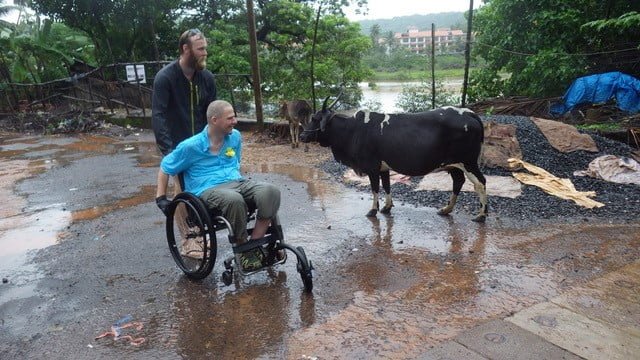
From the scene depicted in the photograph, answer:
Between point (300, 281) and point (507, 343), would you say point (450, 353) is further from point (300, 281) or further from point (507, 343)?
point (300, 281)

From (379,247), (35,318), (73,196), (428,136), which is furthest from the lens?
(73,196)

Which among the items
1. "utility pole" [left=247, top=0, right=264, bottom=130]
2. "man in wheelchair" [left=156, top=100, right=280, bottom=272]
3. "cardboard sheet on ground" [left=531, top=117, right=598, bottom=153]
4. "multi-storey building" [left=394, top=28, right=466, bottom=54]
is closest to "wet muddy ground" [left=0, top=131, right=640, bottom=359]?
"man in wheelchair" [left=156, top=100, right=280, bottom=272]

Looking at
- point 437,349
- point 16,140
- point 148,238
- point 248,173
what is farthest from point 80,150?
point 437,349

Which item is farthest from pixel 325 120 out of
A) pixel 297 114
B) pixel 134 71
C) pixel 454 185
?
pixel 134 71

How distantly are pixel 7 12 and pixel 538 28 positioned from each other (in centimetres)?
2530

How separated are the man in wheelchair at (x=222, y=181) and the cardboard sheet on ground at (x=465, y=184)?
3072 mm

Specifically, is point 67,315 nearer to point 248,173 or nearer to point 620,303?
point 620,303

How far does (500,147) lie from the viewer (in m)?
7.04

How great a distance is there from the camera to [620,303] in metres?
3.49

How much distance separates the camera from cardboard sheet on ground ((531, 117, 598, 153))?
24.1 feet

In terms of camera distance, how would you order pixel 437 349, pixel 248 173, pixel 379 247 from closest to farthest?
pixel 437 349
pixel 379 247
pixel 248 173

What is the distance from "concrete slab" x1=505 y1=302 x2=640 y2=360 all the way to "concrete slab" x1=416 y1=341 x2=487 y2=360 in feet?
1.62

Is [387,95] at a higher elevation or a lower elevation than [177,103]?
lower

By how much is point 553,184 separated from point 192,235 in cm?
448
